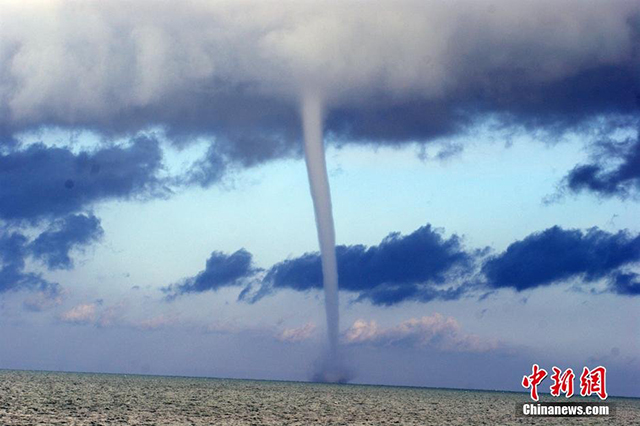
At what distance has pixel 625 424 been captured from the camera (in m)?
121

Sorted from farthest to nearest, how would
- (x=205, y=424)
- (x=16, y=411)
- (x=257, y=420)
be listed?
(x=257, y=420) → (x=16, y=411) → (x=205, y=424)

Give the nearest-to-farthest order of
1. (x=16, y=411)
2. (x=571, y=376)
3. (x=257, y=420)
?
(x=571, y=376), (x=16, y=411), (x=257, y=420)

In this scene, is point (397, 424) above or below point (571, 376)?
below

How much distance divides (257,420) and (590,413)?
277ft

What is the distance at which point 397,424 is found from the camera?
99.4 meters

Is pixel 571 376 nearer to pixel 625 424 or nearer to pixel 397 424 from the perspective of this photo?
pixel 397 424

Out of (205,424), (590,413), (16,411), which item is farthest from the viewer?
(590,413)

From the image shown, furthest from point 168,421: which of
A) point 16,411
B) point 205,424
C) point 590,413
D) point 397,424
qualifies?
point 590,413

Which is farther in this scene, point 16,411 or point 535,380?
point 16,411

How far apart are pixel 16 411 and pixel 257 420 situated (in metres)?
29.7

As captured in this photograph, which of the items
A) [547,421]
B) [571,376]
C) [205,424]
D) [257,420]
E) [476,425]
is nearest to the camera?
[571,376]

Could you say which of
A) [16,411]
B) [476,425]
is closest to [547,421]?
[476,425]

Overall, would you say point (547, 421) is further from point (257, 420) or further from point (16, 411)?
point (16, 411)

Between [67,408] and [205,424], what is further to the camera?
[67,408]
